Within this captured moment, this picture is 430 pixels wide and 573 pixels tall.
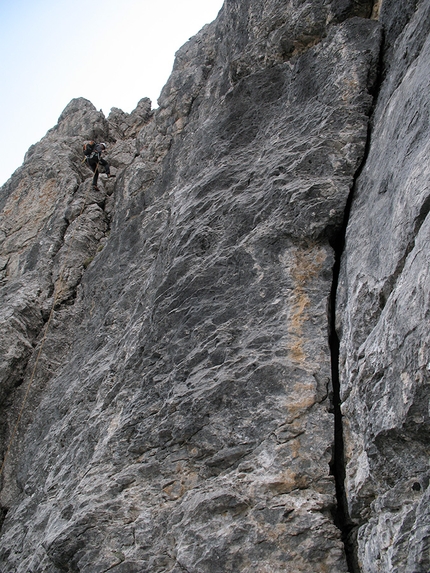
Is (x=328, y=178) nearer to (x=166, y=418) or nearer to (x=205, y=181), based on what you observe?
(x=205, y=181)

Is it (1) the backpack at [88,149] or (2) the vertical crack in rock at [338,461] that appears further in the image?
(1) the backpack at [88,149]

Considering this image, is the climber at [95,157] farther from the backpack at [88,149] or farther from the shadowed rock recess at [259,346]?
the shadowed rock recess at [259,346]

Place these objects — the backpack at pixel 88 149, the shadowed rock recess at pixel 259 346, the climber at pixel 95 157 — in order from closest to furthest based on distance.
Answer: the shadowed rock recess at pixel 259 346 → the climber at pixel 95 157 → the backpack at pixel 88 149

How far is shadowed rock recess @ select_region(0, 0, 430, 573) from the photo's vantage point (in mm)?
4910

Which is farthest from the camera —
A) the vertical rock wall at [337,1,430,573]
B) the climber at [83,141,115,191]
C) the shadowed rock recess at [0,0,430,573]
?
the climber at [83,141,115,191]

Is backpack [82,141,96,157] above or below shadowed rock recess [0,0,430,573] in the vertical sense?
above

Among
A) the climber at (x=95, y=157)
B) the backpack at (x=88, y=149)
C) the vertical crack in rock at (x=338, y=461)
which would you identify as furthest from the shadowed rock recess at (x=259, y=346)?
the backpack at (x=88, y=149)

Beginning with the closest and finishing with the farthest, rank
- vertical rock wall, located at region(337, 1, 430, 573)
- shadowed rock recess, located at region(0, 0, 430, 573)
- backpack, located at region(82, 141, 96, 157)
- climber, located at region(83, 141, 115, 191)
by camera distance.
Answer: vertical rock wall, located at region(337, 1, 430, 573) → shadowed rock recess, located at region(0, 0, 430, 573) → climber, located at region(83, 141, 115, 191) → backpack, located at region(82, 141, 96, 157)

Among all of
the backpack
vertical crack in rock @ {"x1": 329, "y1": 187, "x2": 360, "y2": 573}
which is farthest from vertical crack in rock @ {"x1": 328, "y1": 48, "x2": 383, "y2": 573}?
the backpack

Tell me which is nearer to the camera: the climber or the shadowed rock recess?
the shadowed rock recess

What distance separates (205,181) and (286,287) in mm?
3299

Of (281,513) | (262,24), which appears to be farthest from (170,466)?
(262,24)

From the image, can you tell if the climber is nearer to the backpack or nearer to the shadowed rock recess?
the backpack

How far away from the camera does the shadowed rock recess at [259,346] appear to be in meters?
4.91
